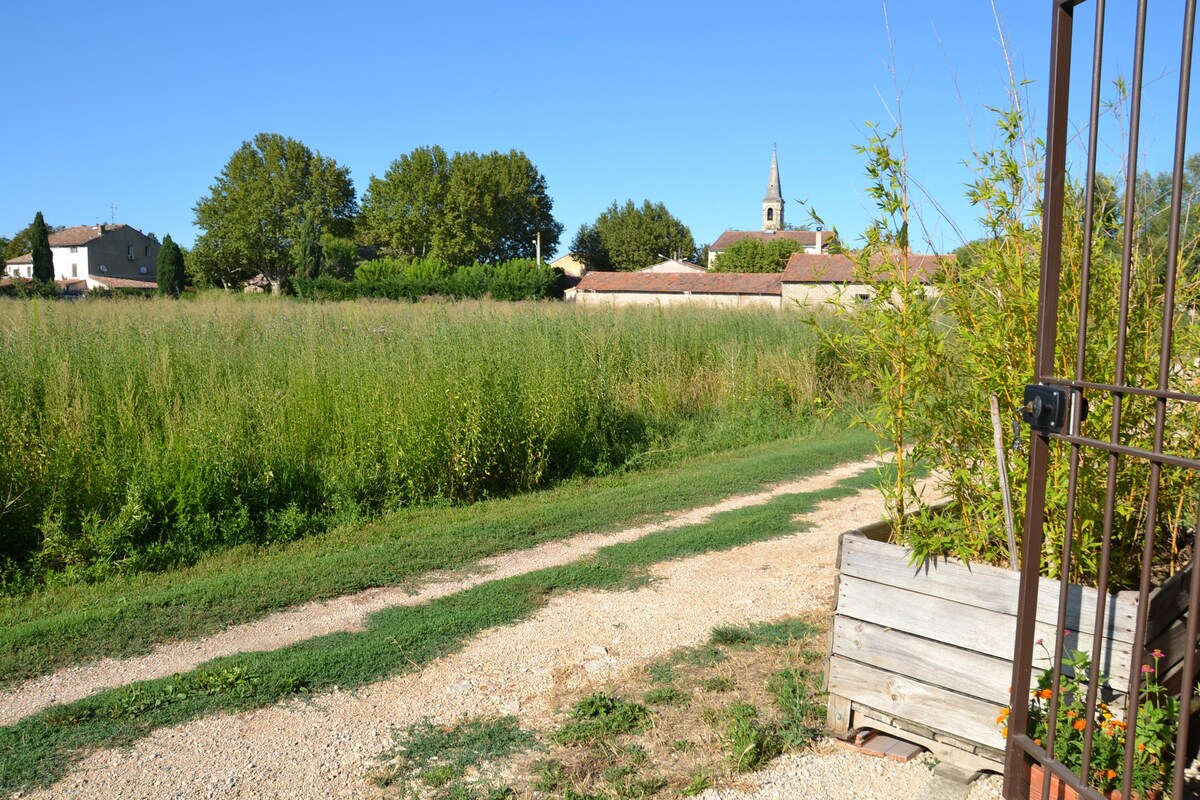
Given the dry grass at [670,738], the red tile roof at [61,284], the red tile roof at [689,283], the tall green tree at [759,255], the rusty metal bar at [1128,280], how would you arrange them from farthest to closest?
1. the tall green tree at [759,255]
2. the red tile roof at [689,283]
3. the red tile roof at [61,284]
4. the dry grass at [670,738]
5. the rusty metal bar at [1128,280]

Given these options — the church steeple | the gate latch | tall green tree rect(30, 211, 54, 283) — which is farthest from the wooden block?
the church steeple

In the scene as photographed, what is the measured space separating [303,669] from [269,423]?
13.3 feet

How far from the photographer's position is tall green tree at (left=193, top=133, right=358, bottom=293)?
63969mm

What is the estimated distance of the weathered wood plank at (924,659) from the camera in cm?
327

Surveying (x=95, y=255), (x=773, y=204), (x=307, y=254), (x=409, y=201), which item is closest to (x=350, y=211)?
(x=409, y=201)

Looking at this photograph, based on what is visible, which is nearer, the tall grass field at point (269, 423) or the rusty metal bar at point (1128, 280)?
the rusty metal bar at point (1128, 280)

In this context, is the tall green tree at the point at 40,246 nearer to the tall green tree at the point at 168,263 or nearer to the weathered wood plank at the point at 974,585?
the tall green tree at the point at 168,263

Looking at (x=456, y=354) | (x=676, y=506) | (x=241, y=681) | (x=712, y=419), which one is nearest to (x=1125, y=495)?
(x=241, y=681)

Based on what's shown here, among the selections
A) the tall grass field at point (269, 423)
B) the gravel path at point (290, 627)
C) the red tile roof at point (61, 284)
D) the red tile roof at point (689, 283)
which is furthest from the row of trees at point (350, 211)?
the gravel path at point (290, 627)

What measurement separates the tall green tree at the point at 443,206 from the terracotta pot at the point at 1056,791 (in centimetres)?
6676

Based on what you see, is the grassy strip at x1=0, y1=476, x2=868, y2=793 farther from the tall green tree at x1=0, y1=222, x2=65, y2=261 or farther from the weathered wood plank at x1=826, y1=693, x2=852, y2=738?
the tall green tree at x1=0, y1=222, x2=65, y2=261

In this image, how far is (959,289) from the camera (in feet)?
12.3

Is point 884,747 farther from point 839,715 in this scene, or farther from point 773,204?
point 773,204

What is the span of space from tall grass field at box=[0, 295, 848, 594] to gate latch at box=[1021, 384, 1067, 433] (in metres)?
6.18
